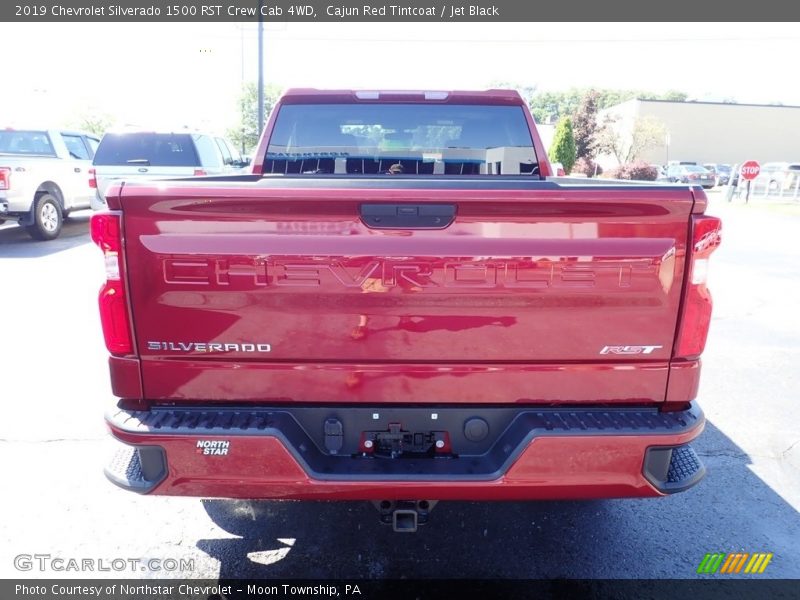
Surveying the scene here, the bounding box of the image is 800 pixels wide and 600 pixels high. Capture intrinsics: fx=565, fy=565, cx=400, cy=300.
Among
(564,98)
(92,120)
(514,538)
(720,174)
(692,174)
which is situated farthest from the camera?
(564,98)

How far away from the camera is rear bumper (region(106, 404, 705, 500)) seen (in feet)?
→ 6.90

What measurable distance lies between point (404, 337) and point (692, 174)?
40.6 m

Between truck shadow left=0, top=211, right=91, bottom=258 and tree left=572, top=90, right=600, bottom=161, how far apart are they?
36736 mm

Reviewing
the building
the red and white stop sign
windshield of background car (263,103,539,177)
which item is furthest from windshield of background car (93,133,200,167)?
the building

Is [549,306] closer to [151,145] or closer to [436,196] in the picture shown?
[436,196]

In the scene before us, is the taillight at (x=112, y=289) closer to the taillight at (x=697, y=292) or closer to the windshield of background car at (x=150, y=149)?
the taillight at (x=697, y=292)

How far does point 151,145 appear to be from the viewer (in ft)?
35.8

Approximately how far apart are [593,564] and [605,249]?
167 centimetres

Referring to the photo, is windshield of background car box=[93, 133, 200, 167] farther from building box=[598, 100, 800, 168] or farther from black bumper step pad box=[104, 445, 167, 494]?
building box=[598, 100, 800, 168]

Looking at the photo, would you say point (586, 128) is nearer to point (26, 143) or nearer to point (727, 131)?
point (727, 131)

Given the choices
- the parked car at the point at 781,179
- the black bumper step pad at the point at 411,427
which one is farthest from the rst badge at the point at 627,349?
the parked car at the point at 781,179

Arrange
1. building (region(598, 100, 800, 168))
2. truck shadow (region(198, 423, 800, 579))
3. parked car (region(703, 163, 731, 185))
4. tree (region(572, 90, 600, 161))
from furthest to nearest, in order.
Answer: building (region(598, 100, 800, 168)) < tree (region(572, 90, 600, 161)) < parked car (region(703, 163, 731, 185)) < truck shadow (region(198, 423, 800, 579))

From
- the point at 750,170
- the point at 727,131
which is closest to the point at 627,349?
the point at 750,170

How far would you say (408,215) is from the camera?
205cm
